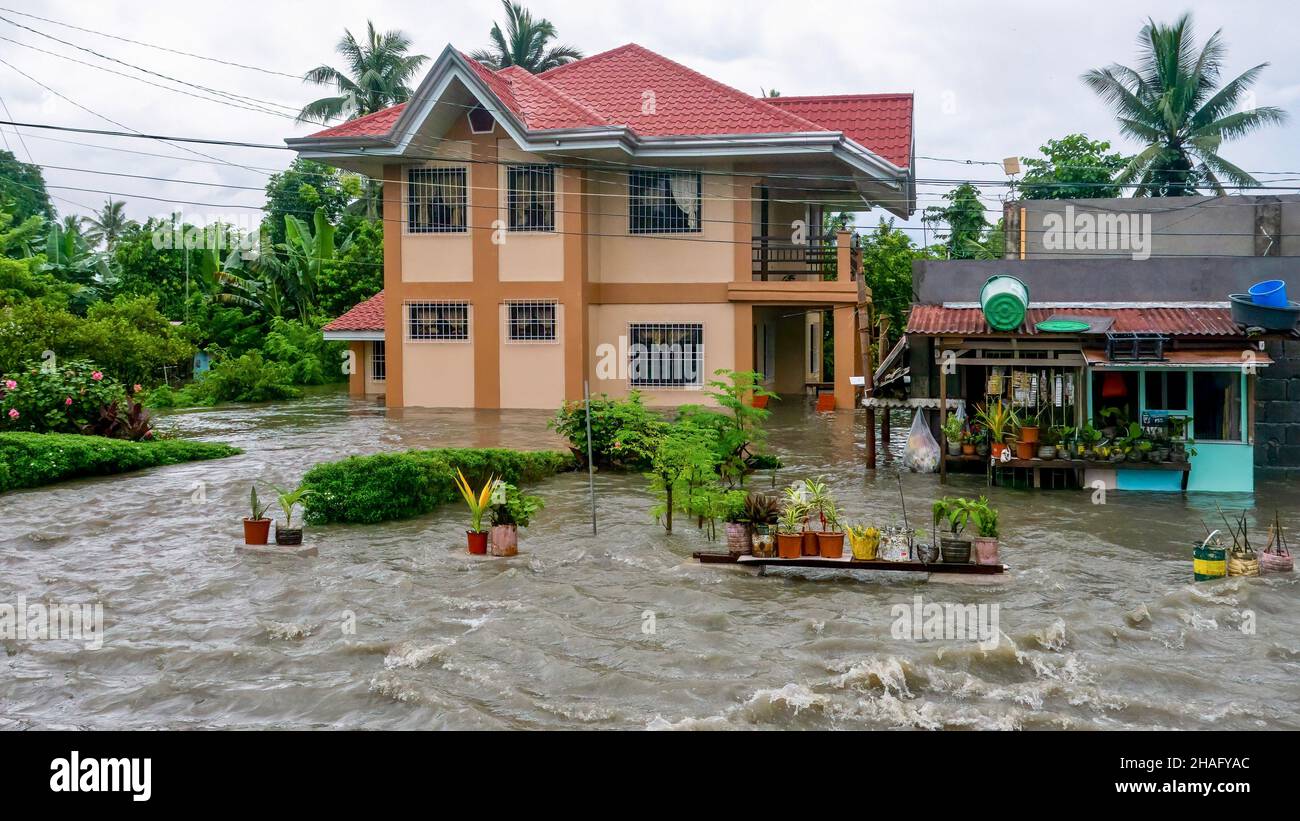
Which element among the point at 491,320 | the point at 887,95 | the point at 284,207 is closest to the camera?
the point at 491,320

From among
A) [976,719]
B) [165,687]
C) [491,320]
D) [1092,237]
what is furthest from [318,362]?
[976,719]

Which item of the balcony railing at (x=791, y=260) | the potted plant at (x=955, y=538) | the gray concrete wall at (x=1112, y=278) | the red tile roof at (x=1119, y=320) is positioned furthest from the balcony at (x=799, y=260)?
the potted plant at (x=955, y=538)

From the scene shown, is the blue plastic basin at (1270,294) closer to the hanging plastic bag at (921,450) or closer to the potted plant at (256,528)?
the hanging plastic bag at (921,450)

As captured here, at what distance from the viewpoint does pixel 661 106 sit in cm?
2975

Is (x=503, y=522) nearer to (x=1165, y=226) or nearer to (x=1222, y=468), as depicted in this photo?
(x=1222, y=468)

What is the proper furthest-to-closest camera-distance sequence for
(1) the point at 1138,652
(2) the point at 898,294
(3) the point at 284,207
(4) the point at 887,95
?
(3) the point at 284,207, (2) the point at 898,294, (4) the point at 887,95, (1) the point at 1138,652

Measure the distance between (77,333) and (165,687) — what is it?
1772 centimetres

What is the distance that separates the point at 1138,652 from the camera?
10508mm

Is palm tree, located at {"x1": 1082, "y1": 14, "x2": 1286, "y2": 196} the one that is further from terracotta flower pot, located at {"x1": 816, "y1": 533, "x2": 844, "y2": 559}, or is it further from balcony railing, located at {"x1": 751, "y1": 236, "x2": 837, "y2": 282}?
terracotta flower pot, located at {"x1": 816, "y1": 533, "x2": 844, "y2": 559}

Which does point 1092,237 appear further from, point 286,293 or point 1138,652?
point 286,293

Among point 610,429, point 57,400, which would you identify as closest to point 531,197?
point 610,429

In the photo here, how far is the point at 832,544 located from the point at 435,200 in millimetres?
18827

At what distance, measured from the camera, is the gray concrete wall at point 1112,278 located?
1998cm

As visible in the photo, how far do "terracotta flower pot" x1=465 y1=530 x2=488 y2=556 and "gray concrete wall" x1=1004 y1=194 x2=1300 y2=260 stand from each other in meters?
12.6
